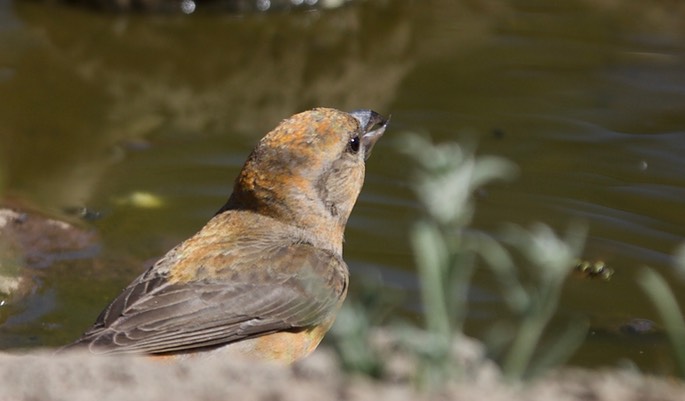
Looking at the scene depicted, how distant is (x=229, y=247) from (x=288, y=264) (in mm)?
273

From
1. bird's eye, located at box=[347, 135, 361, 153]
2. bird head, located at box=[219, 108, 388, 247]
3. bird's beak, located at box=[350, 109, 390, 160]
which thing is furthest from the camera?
bird's beak, located at box=[350, 109, 390, 160]

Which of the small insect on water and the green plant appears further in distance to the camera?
the small insect on water

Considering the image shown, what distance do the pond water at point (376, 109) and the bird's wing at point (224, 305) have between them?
34.8 inches

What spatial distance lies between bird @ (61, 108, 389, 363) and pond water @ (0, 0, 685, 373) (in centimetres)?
75

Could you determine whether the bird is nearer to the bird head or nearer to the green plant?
the bird head

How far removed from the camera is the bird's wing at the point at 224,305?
5.37 meters

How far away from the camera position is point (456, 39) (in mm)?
10250

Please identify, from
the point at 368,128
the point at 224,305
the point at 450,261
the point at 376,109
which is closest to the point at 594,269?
the point at 368,128

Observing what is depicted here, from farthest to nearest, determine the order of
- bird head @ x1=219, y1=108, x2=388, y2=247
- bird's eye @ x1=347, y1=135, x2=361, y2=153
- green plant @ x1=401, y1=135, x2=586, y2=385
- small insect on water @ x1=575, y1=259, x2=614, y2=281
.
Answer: small insect on water @ x1=575, y1=259, x2=614, y2=281, bird's eye @ x1=347, y1=135, x2=361, y2=153, bird head @ x1=219, y1=108, x2=388, y2=247, green plant @ x1=401, y1=135, x2=586, y2=385

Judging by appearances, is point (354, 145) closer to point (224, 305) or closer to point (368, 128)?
point (368, 128)

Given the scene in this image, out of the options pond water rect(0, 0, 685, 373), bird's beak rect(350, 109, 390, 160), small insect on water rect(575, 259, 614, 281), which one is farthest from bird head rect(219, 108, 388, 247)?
small insect on water rect(575, 259, 614, 281)

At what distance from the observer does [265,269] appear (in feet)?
19.1

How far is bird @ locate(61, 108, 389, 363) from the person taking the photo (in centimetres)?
545

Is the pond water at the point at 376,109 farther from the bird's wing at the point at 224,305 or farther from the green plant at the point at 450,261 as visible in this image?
the green plant at the point at 450,261
